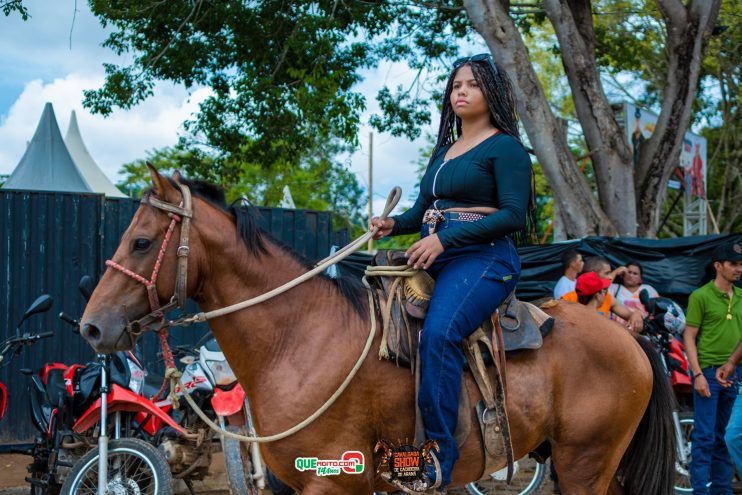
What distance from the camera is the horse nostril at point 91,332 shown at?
3229mm

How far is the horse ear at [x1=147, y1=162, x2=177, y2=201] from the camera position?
3.39 m

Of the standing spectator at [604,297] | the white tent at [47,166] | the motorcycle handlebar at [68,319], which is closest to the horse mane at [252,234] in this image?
the motorcycle handlebar at [68,319]

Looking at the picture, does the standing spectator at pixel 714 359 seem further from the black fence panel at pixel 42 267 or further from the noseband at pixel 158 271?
the black fence panel at pixel 42 267

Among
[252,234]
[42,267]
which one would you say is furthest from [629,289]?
[42,267]

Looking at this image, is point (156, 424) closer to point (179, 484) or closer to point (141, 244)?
point (179, 484)

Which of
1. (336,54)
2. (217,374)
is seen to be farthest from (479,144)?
(336,54)

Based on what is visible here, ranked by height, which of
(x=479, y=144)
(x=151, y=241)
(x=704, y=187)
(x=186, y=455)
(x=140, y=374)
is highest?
(x=704, y=187)

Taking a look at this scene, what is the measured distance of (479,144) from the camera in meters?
3.85

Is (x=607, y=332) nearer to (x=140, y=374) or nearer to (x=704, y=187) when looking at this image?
(x=140, y=374)

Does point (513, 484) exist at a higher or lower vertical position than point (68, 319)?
lower

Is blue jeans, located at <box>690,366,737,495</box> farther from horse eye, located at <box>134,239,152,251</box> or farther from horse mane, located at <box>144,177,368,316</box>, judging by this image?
horse eye, located at <box>134,239,152,251</box>

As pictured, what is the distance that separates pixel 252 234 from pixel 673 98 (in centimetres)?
906

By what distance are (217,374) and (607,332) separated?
11.5 feet

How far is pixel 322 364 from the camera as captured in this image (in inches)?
138
